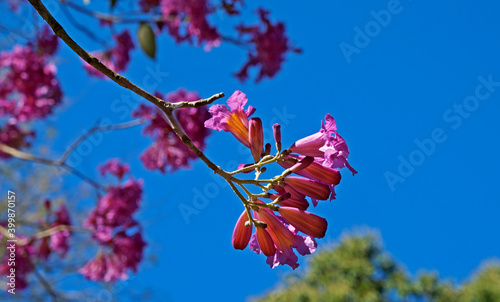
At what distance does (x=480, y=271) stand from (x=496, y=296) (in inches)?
88.3

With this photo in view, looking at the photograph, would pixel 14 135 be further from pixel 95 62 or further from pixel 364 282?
pixel 364 282

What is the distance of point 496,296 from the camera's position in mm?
10977

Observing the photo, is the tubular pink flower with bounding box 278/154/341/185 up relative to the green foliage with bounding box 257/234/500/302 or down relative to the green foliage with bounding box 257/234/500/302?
down

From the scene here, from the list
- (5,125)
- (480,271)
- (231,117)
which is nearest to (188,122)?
(5,125)

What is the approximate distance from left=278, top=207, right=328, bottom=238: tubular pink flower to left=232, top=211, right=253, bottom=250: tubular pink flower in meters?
0.07

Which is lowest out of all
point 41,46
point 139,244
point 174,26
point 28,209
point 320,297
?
point 139,244

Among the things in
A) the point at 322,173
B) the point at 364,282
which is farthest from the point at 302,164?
the point at 364,282

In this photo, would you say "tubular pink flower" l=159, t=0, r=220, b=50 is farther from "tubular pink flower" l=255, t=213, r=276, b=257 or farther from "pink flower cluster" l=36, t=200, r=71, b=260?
"tubular pink flower" l=255, t=213, r=276, b=257

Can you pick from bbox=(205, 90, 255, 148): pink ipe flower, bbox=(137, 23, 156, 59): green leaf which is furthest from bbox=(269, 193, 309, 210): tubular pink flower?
bbox=(137, 23, 156, 59): green leaf

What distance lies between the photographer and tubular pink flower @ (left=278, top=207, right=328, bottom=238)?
85 cm

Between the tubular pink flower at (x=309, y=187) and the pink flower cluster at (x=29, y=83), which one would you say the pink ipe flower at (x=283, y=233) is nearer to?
the tubular pink flower at (x=309, y=187)

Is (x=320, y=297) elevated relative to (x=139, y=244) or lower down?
elevated

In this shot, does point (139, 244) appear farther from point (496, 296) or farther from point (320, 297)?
point (496, 296)

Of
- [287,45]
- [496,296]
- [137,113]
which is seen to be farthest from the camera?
[496,296]
